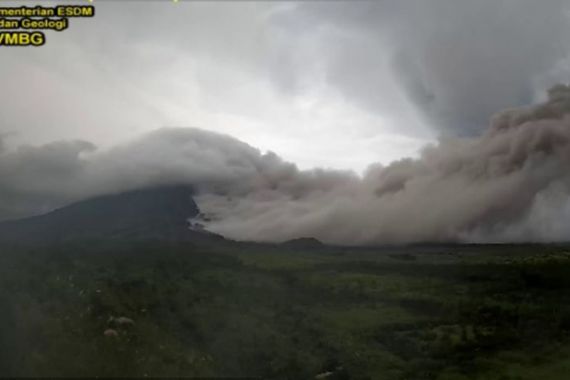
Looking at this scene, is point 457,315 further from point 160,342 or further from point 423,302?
point 160,342

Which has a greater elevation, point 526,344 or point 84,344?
point 84,344

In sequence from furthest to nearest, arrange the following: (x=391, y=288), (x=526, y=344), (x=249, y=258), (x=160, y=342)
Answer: (x=249, y=258) < (x=391, y=288) < (x=526, y=344) < (x=160, y=342)

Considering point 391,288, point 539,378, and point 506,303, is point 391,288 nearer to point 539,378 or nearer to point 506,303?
point 506,303

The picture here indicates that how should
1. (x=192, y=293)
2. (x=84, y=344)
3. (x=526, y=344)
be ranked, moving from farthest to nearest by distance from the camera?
1. (x=526, y=344)
2. (x=192, y=293)
3. (x=84, y=344)

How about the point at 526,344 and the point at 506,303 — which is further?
the point at 506,303

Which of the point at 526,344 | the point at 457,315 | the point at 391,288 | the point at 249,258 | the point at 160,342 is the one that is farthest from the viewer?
the point at 249,258

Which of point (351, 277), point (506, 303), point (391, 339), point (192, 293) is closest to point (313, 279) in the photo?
point (351, 277)

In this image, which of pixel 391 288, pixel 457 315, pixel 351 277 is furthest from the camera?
pixel 351 277

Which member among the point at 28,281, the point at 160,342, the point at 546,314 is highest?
the point at 28,281

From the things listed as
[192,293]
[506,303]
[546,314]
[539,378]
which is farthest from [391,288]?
[192,293]
